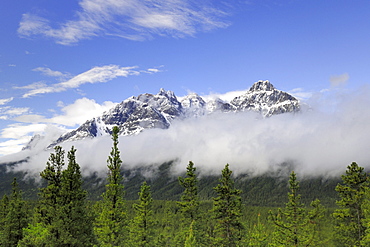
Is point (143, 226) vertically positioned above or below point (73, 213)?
below

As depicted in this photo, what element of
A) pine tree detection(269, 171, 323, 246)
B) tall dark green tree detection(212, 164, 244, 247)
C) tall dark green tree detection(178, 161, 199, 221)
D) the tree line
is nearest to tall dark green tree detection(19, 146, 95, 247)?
the tree line

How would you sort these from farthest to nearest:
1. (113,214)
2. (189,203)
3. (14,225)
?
(14,225)
(189,203)
(113,214)

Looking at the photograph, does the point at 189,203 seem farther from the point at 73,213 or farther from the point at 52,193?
the point at 52,193

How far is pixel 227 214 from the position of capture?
143 ft

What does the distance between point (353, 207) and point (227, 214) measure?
60.8 ft

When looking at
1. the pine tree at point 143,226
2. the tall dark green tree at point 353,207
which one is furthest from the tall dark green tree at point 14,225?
the tall dark green tree at point 353,207

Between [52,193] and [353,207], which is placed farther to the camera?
[353,207]

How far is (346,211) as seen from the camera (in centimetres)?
4516

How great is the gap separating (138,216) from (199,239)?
985 centimetres

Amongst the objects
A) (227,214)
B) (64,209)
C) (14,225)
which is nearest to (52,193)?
(64,209)

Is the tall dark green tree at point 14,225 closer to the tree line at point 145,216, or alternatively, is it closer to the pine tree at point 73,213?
the tree line at point 145,216

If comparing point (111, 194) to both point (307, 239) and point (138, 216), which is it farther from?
point (307, 239)

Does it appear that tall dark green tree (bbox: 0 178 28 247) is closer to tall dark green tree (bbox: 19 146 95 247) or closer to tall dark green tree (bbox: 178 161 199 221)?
tall dark green tree (bbox: 19 146 95 247)

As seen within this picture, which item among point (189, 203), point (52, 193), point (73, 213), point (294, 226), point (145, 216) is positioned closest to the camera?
point (73, 213)
